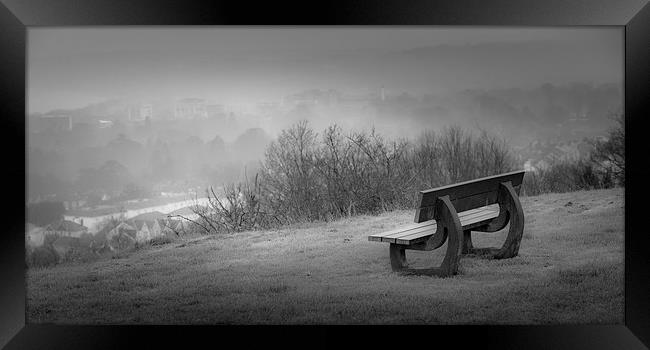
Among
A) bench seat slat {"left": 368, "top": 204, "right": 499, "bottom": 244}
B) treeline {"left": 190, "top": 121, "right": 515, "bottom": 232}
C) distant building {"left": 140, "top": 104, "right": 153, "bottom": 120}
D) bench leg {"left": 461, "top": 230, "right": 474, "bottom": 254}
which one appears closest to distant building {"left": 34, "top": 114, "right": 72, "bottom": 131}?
distant building {"left": 140, "top": 104, "right": 153, "bottom": 120}

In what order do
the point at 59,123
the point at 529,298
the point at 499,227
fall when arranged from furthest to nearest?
the point at 59,123, the point at 499,227, the point at 529,298

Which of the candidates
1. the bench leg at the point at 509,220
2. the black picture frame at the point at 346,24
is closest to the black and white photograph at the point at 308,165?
the bench leg at the point at 509,220

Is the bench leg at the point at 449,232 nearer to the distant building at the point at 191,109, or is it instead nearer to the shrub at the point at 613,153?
the distant building at the point at 191,109

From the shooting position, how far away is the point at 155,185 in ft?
24.0

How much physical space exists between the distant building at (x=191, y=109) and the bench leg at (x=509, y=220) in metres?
3.22

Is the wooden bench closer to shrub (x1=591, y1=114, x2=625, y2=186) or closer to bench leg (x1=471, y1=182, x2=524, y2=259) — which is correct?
bench leg (x1=471, y1=182, x2=524, y2=259)

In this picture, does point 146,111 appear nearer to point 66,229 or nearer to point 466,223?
point 66,229

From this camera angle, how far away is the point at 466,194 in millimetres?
5484

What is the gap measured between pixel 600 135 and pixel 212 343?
5143 mm

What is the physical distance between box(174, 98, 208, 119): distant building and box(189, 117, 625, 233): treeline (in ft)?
2.94

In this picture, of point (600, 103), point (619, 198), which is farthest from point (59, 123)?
point (619, 198)

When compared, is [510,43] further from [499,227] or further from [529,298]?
[529,298]

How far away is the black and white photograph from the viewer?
5664 mm

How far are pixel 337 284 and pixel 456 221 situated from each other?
1.17 metres
